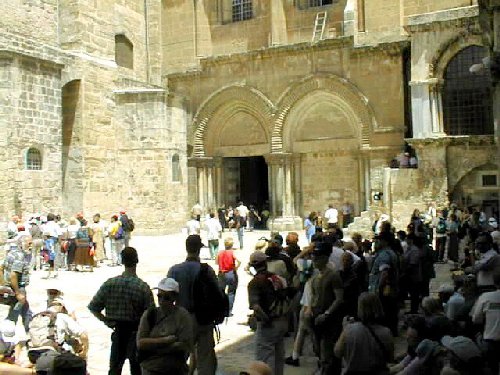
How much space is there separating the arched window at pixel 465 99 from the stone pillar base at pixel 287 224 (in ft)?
21.9

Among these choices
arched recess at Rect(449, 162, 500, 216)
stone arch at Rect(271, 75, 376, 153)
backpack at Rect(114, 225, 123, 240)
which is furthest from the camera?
stone arch at Rect(271, 75, 376, 153)

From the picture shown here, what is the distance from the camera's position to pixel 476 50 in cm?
1809

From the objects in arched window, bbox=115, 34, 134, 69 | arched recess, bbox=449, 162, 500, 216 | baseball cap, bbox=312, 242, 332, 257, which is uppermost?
arched window, bbox=115, 34, 134, 69

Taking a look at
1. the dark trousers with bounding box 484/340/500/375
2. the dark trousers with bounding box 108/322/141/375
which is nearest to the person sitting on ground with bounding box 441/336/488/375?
the dark trousers with bounding box 484/340/500/375

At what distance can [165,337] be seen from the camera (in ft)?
14.8

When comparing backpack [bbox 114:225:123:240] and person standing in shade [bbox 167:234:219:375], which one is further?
backpack [bbox 114:225:123:240]

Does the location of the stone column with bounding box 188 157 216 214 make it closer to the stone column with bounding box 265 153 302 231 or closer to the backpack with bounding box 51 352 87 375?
the stone column with bounding box 265 153 302 231

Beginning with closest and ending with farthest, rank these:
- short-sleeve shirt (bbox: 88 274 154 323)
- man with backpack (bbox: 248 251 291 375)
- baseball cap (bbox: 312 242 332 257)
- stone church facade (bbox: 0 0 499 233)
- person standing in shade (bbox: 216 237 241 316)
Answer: short-sleeve shirt (bbox: 88 274 154 323), man with backpack (bbox: 248 251 291 375), baseball cap (bbox: 312 242 332 257), person standing in shade (bbox: 216 237 241 316), stone church facade (bbox: 0 0 499 233)

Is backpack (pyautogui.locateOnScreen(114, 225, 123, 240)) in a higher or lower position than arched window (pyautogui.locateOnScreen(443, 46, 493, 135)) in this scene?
lower

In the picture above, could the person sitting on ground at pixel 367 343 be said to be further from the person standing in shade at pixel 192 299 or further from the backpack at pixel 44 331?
the backpack at pixel 44 331

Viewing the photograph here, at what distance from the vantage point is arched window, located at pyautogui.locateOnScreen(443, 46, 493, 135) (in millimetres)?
18312

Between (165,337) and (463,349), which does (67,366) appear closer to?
(165,337)

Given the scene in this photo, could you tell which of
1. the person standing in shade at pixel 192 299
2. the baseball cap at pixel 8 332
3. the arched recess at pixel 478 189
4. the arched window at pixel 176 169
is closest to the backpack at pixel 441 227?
the arched recess at pixel 478 189

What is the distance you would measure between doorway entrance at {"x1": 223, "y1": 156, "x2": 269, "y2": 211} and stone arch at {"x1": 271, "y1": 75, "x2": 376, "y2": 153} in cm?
327
